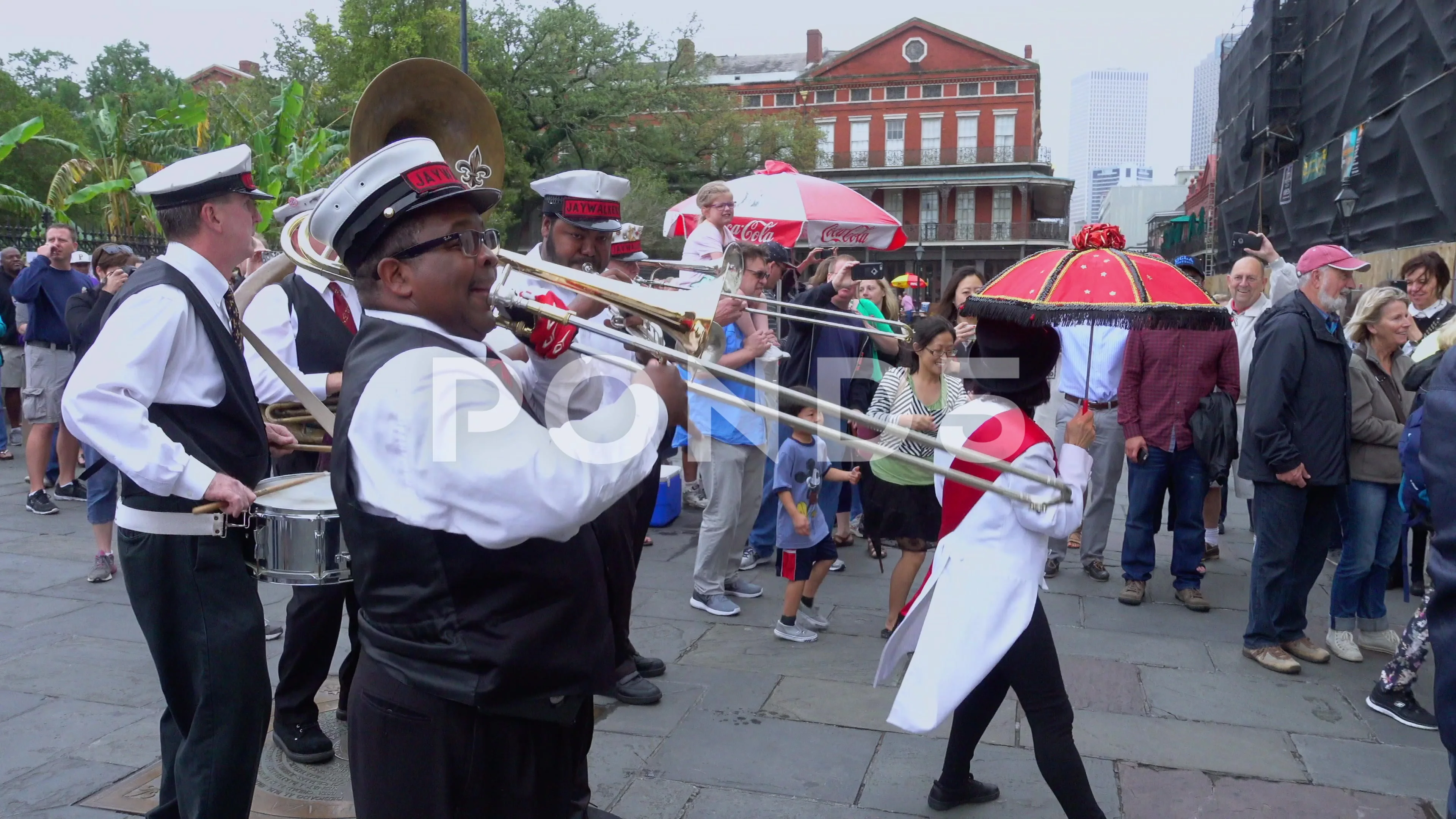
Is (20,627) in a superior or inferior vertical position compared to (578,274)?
inferior

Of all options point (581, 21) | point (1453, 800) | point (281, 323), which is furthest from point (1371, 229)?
point (581, 21)

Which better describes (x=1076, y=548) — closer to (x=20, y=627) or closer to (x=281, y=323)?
(x=281, y=323)

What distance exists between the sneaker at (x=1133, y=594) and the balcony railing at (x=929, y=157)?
1830 inches

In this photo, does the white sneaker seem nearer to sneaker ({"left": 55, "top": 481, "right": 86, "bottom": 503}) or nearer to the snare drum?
the snare drum

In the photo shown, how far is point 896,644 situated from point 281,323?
101 inches

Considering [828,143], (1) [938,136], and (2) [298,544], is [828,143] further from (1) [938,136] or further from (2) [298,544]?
(2) [298,544]

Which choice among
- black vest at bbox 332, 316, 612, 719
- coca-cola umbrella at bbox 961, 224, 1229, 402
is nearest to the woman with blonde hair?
coca-cola umbrella at bbox 961, 224, 1229, 402

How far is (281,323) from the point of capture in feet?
12.5

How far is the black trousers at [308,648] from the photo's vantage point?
370 cm

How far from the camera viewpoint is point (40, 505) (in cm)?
770

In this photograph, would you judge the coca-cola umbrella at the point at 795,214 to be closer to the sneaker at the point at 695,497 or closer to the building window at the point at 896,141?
the sneaker at the point at 695,497

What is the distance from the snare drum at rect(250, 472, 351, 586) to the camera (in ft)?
9.42

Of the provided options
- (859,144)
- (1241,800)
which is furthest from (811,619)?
(859,144)

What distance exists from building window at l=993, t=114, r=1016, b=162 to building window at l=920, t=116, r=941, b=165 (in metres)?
2.95
